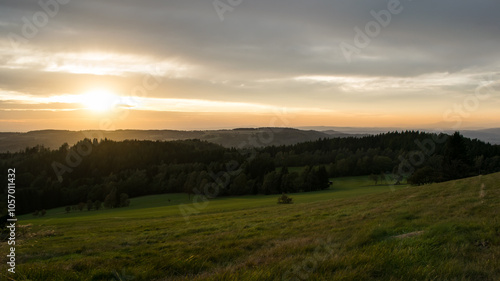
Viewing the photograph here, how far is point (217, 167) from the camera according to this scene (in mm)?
123500

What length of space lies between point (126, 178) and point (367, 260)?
135m

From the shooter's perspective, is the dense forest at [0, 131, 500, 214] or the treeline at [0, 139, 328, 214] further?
the treeline at [0, 139, 328, 214]

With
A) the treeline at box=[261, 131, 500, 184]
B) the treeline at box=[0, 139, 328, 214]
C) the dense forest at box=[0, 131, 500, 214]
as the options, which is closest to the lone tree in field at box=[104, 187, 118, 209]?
the treeline at box=[0, 139, 328, 214]

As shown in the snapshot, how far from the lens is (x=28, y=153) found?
527 ft

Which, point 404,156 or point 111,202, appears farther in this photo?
point 404,156

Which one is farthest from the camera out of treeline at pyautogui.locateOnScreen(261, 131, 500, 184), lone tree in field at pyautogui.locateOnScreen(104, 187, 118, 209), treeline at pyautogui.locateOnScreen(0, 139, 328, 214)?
treeline at pyautogui.locateOnScreen(0, 139, 328, 214)

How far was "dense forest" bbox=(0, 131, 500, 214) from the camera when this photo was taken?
92000 millimetres

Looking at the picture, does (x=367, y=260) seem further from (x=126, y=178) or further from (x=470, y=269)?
(x=126, y=178)

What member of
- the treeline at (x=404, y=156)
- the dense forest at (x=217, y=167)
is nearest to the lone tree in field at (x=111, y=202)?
the dense forest at (x=217, y=167)

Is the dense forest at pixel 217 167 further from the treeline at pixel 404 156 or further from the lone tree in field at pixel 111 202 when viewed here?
the lone tree in field at pixel 111 202

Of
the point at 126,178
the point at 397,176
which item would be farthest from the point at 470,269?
the point at 126,178

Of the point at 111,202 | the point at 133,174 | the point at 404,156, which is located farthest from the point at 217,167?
the point at 404,156

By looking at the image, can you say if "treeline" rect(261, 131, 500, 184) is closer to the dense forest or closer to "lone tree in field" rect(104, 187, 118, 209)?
the dense forest

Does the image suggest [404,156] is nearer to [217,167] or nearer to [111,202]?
[217,167]
